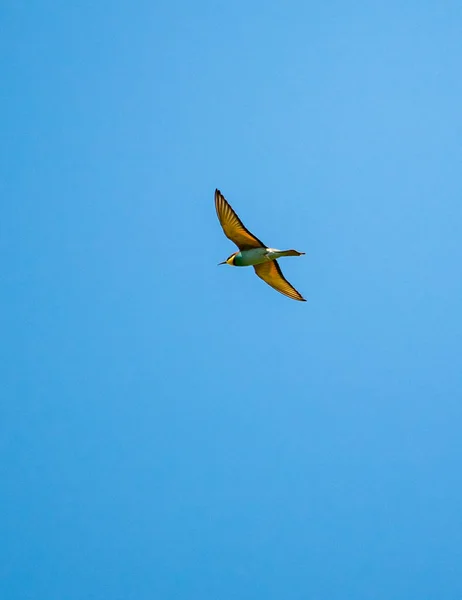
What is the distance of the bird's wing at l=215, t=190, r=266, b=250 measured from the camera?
954 centimetres

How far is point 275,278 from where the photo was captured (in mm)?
11031

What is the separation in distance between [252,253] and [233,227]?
0.62 meters

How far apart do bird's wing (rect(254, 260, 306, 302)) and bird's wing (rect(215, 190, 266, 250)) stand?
0.66 m

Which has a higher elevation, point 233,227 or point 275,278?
point 233,227

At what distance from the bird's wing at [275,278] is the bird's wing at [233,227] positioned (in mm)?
660

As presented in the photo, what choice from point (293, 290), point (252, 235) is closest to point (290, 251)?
point (252, 235)

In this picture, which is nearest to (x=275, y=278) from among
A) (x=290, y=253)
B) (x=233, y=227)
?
(x=290, y=253)

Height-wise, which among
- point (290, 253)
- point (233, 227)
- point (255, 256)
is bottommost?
point (290, 253)

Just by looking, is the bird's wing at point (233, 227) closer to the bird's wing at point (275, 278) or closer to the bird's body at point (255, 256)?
the bird's body at point (255, 256)

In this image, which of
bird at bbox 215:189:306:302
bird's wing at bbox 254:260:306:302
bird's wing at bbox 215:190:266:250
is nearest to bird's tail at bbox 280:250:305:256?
bird at bbox 215:189:306:302

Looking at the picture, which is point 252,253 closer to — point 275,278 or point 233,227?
point 233,227

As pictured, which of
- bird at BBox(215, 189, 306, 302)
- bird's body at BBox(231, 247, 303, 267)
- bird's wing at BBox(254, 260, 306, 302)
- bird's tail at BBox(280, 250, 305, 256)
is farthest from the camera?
bird's wing at BBox(254, 260, 306, 302)

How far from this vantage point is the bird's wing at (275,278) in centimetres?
1078

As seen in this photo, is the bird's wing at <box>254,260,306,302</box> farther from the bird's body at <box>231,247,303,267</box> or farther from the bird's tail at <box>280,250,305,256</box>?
the bird's tail at <box>280,250,305,256</box>
